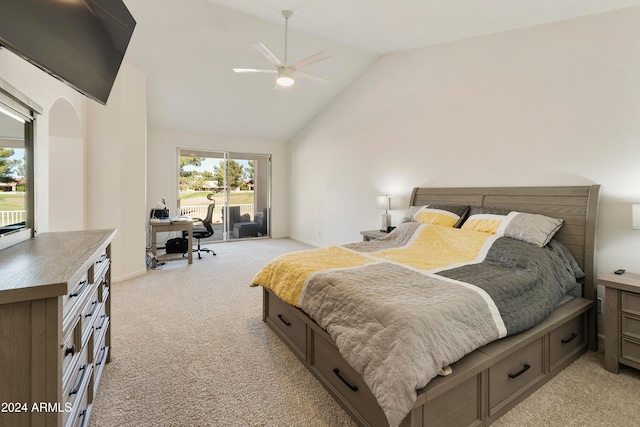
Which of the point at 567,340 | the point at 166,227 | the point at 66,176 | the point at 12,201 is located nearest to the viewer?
the point at 12,201

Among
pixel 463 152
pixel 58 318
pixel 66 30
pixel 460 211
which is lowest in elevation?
pixel 58 318

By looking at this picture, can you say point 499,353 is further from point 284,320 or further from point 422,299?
point 284,320

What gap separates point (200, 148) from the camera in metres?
6.49

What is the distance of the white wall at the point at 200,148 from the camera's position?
6035mm

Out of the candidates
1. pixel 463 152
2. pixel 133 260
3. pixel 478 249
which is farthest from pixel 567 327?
pixel 133 260

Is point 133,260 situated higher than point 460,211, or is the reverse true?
point 460,211

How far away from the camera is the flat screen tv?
47.0 inches

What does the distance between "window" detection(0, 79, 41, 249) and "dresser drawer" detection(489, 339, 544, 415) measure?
2610 mm

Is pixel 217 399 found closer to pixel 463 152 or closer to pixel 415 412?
pixel 415 412

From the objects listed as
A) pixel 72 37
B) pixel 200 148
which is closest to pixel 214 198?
pixel 200 148

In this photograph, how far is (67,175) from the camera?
11.2ft

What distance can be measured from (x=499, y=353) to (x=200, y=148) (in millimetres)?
6549

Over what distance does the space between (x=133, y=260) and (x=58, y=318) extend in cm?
364

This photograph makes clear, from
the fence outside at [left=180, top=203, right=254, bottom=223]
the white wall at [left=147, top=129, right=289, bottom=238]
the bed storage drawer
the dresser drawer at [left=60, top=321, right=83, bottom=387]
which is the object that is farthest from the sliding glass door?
the bed storage drawer
